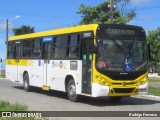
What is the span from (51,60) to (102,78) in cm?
466

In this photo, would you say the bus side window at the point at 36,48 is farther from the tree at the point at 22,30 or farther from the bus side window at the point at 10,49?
the tree at the point at 22,30

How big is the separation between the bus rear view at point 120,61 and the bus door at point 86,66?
467 mm

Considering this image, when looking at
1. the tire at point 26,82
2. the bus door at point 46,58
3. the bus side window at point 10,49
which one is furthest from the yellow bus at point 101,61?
the bus side window at point 10,49

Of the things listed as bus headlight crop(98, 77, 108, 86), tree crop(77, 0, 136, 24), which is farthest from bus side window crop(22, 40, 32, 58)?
tree crop(77, 0, 136, 24)

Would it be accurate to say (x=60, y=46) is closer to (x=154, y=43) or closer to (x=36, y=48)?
(x=36, y=48)

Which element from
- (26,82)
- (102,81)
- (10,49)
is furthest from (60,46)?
(10,49)

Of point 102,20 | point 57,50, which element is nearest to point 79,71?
point 57,50

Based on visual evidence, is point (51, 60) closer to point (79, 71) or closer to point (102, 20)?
point (79, 71)

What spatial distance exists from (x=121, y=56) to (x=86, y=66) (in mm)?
1431

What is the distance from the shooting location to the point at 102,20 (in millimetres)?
58156

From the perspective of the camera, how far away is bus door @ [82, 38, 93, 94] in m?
16.8

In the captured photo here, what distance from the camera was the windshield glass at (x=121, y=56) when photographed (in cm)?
1645

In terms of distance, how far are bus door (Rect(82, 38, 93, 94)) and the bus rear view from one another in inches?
18.4

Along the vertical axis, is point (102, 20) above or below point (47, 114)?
above
